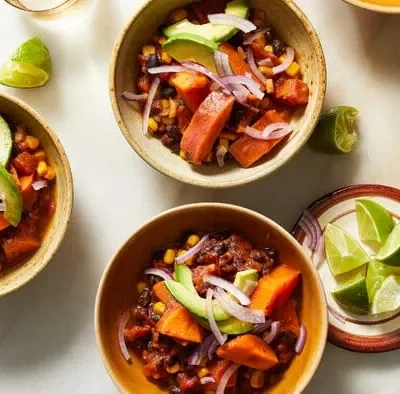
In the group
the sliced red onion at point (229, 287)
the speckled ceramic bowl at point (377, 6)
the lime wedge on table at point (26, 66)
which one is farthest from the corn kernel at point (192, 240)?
the speckled ceramic bowl at point (377, 6)

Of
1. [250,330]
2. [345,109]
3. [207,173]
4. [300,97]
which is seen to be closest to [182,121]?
[207,173]

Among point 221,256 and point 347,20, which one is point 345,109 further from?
point 221,256

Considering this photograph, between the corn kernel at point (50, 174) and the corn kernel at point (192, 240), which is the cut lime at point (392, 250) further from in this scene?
the corn kernel at point (50, 174)

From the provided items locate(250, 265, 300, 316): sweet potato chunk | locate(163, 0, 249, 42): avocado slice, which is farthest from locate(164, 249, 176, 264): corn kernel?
locate(163, 0, 249, 42): avocado slice

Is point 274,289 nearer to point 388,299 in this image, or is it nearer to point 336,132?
point 388,299

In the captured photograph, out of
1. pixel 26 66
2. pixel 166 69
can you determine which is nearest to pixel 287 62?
pixel 166 69

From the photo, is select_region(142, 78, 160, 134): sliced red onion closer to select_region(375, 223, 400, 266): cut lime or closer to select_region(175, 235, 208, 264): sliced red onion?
select_region(175, 235, 208, 264): sliced red onion
